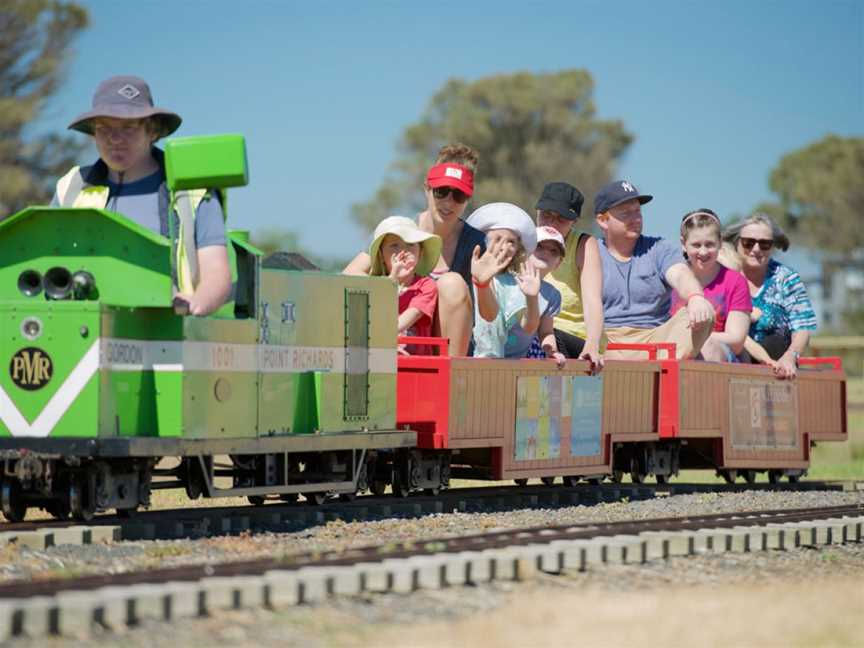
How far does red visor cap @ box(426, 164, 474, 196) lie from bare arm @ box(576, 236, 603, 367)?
1.71 meters

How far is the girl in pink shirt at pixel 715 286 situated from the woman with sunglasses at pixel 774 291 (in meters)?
0.96

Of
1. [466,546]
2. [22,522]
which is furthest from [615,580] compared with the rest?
[22,522]

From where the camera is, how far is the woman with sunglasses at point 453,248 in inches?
475

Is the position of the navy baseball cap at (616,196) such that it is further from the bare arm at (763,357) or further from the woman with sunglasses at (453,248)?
the bare arm at (763,357)

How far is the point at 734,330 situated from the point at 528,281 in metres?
4.14

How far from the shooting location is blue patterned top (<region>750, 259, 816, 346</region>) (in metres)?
16.8

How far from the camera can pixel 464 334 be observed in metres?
12.2

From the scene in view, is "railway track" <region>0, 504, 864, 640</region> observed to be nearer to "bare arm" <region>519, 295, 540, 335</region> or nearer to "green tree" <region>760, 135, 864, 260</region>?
"bare arm" <region>519, 295, 540, 335</region>

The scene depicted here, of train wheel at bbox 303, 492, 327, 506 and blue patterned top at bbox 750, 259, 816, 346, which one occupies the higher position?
blue patterned top at bbox 750, 259, 816, 346

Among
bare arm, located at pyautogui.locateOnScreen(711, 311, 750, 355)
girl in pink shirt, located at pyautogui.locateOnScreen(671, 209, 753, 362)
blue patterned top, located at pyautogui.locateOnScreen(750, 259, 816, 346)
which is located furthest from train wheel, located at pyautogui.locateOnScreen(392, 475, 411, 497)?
blue patterned top, located at pyautogui.locateOnScreen(750, 259, 816, 346)

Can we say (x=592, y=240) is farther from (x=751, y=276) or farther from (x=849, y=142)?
(x=849, y=142)

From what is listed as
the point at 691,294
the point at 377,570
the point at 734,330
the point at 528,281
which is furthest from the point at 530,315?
the point at 377,570

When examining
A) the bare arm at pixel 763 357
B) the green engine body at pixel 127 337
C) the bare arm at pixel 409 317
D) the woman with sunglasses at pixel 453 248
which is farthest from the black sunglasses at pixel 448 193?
the bare arm at pixel 763 357

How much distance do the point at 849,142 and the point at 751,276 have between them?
7399 cm
